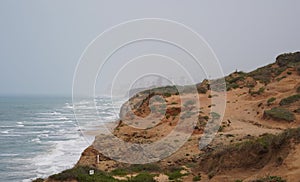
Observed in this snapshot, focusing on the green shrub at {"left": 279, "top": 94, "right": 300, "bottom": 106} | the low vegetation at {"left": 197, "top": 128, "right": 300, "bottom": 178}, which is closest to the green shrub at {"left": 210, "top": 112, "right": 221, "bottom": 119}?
the green shrub at {"left": 279, "top": 94, "right": 300, "bottom": 106}

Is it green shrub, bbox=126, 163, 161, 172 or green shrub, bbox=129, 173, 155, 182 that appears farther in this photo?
green shrub, bbox=126, 163, 161, 172

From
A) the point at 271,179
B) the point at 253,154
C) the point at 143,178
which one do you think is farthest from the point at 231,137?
the point at 271,179

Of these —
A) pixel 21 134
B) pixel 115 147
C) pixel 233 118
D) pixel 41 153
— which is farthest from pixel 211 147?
pixel 21 134

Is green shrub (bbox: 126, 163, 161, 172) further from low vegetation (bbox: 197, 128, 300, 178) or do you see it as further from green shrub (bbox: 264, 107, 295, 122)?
green shrub (bbox: 264, 107, 295, 122)

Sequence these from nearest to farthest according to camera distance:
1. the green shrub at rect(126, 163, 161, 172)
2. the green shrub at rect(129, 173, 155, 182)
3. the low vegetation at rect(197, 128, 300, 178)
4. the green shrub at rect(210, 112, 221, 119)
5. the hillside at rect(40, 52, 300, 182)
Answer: the low vegetation at rect(197, 128, 300, 178) < the hillside at rect(40, 52, 300, 182) < the green shrub at rect(129, 173, 155, 182) < the green shrub at rect(126, 163, 161, 172) < the green shrub at rect(210, 112, 221, 119)

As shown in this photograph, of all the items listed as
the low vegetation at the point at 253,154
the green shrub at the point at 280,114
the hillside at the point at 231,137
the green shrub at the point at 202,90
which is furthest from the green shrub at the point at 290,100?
the low vegetation at the point at 253,154

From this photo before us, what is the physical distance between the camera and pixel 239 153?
11.0m

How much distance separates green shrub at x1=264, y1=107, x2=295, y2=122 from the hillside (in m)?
0.06

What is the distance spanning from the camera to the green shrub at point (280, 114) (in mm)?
19656

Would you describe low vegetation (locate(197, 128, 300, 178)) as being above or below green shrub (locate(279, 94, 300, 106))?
below

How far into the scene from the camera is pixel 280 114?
20.3m

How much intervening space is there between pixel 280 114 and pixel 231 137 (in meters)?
5.19

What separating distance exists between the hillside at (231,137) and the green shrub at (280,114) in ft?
0.18

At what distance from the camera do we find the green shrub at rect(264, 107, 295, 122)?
64.5 feet
